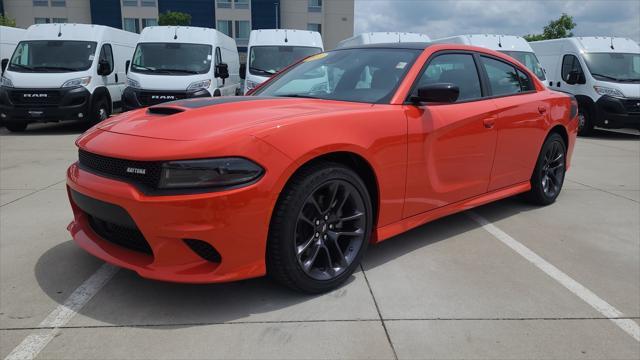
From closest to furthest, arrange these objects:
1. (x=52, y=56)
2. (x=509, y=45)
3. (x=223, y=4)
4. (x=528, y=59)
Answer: (x=52, y=56) < (x=528, y=59) < (x=509, y=45) < (x=223, y=4)

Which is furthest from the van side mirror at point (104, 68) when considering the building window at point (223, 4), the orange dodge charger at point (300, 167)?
the building window at point (223, 4)

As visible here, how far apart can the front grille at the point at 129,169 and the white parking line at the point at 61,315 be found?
745 millimetres

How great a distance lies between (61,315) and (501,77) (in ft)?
12.5

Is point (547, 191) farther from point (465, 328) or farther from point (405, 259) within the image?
point (465, 328)

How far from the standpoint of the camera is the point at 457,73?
4.00 metres

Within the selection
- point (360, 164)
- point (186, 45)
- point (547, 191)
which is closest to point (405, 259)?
point (360, 164)

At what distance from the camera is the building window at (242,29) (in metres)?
54.1

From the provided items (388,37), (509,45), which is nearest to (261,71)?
(388,37)

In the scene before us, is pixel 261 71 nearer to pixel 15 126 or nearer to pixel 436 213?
pixel 15 126

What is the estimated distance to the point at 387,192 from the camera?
3.24 metres

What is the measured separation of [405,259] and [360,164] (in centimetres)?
89

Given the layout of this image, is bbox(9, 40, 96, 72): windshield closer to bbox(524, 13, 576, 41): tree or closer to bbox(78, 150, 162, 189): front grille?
bbox(78, 150, 162, 189): front grille

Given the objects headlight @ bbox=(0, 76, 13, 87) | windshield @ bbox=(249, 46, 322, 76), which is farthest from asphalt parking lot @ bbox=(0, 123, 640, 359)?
windshield @ bbox=(249, 46, 322, 76)

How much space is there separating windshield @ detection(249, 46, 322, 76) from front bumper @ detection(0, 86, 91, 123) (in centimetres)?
406
